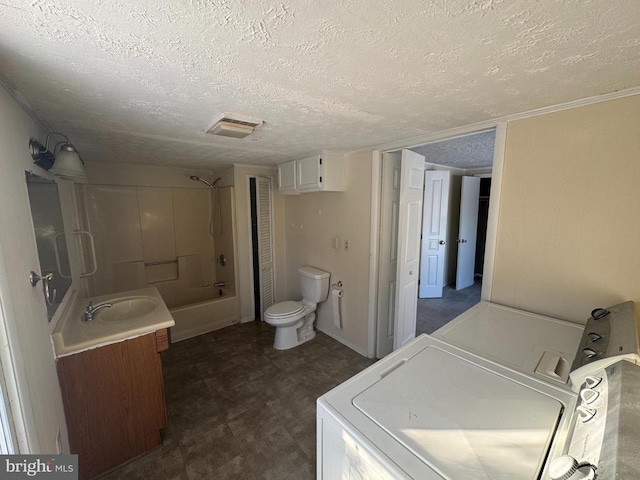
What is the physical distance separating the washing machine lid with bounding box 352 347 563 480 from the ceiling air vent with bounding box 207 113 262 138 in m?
1.45

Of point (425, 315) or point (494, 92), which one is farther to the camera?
point (425, 315)

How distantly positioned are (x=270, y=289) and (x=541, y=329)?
9.41 feet

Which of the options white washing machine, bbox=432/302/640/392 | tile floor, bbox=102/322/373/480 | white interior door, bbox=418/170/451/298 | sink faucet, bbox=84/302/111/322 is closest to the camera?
white washing machine, bbox=432/302/640/392

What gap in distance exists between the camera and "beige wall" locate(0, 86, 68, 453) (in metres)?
0.82

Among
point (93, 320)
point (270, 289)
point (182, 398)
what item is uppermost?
point (93, 320)

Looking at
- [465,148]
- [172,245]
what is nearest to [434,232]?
[465,148]

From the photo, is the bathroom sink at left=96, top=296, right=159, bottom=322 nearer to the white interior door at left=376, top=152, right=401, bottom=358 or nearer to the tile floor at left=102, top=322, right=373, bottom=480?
the tile floor at left=102, top=322, right=373, bottom=480

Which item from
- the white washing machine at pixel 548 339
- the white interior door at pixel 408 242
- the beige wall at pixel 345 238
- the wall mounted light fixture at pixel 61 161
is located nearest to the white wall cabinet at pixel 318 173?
the beige wall at pixel 345 238

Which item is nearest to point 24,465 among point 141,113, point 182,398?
point 182,398

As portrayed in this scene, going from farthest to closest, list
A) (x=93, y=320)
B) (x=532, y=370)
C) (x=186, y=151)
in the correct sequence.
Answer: (x=186, y=151) < (x=93, y=320) < (x=532, y=370)

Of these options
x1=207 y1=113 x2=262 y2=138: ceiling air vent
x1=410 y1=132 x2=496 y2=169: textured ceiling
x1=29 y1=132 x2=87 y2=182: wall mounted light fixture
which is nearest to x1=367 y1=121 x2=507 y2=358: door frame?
x1=410 y1=132 x2=496 y2=169: textured ceiling

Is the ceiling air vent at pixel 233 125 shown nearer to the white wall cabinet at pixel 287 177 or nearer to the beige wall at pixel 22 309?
the beige wall at pixel 22 309

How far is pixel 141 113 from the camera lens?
1363mm

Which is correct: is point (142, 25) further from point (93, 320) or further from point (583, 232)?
point (583, 232)
